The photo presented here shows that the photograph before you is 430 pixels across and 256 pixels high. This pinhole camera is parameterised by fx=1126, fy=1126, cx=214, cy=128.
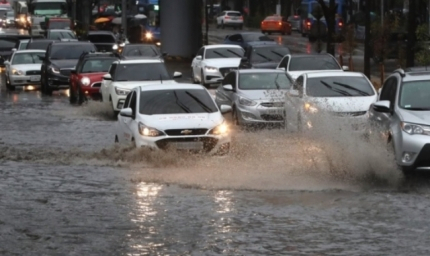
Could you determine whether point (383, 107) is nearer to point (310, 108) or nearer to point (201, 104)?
point (201, 104)

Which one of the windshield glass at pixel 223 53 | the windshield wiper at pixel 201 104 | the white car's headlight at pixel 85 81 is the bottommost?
the windshield glass at pixel 223 53

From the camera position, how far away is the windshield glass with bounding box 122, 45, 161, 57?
4403 cm

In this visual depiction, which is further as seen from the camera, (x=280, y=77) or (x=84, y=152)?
(x=280, y=77)

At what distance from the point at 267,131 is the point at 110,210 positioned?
35.6ft

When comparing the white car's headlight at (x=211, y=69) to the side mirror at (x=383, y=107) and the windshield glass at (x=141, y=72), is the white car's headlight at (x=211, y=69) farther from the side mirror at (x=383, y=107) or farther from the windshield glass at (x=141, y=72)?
the side mirror at (x=383, y=107)

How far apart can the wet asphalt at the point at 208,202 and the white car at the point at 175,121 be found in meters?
0.22

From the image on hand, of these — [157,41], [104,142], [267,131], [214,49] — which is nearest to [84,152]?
[104,142]

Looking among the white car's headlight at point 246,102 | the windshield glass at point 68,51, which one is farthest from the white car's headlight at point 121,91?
the windshield glass at point 68,51

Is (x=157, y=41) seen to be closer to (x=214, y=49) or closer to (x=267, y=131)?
(x=214, y=49)

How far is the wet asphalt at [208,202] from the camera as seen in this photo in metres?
11.2

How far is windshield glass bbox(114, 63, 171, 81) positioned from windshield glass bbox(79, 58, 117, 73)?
4.52 meters

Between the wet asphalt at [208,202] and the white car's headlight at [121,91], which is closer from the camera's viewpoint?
Answer: the wet asphalt at [208,202]

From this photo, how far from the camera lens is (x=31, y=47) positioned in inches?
1870

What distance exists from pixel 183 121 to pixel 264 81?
807cm
